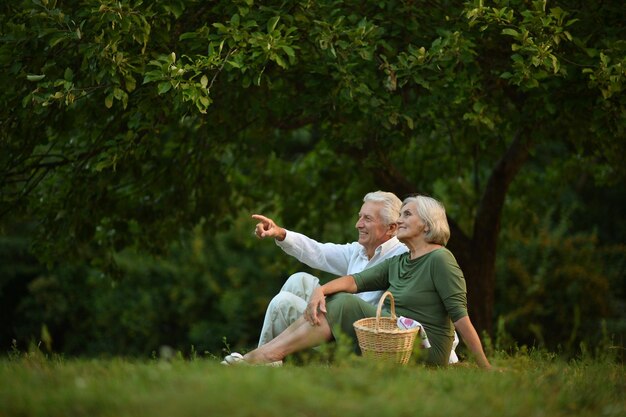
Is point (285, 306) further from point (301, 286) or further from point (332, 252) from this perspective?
point (332, 252)

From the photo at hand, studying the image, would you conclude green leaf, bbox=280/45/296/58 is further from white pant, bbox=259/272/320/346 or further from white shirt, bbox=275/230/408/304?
white pant, bbox=259/272/320/346

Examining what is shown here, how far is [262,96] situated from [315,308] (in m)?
2.51

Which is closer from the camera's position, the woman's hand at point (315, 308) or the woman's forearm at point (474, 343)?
the woman's forearm at point (474, 343)

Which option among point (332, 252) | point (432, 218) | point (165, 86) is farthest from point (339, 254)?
point (165, 86)

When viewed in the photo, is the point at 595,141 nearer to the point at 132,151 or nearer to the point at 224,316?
the point at 132,151

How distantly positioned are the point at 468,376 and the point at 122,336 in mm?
11334

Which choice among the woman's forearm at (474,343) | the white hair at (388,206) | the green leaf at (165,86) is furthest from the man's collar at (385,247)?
the green leaf at (165,86)

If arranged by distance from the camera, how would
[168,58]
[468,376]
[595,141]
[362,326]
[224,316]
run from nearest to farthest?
[468,376], [362,326], [168,58], [595,141], [224,316]

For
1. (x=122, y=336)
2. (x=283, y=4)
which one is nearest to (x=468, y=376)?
(x=283, y=4)

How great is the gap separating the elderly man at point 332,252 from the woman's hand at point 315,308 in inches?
17.9

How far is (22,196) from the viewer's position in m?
8.16

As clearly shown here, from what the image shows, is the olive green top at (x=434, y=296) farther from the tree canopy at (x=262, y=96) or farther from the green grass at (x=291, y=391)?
the tree canopy at (x=262, y=96)

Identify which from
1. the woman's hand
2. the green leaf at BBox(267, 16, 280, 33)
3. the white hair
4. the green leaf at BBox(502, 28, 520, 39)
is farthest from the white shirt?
the green leaf at BBox(502, 28, 520, 39)

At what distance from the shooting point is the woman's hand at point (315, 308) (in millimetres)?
5723
